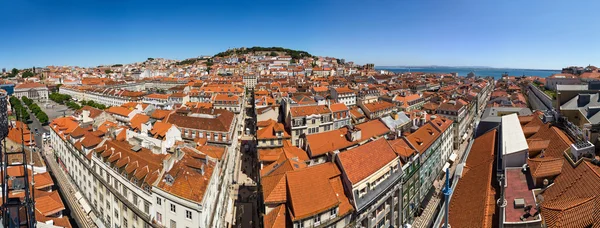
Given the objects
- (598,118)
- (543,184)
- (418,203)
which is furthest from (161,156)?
(598,118)

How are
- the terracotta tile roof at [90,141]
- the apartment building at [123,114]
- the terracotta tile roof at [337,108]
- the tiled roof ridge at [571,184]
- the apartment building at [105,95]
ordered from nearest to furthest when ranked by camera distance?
1. the tiled roof ridge at [571,184]
2. the terracotta tile roof at [90,141]
3. the terracotta tile roof at [337,108]
4. the apartment building at [123,114]
5. the apartment building at [105,95]

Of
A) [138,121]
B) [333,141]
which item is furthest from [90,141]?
[333,141]

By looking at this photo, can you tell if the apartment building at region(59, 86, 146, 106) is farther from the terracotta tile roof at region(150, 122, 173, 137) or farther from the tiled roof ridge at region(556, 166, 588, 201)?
the tiled roof ridge at region(556, 166, 588, 201)

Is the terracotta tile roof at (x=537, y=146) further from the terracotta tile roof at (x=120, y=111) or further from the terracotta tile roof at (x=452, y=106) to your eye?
the terracotta tile roof at (x=120, y=111)

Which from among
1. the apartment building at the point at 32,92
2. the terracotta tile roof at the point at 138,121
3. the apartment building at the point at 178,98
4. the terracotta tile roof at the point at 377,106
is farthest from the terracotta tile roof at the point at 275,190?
the apartment building at the point at 32,92

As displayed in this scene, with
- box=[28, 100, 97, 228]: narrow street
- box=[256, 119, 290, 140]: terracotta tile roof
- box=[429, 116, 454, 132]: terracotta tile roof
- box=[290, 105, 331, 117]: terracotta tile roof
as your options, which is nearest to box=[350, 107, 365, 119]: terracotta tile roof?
box=[290, 105, 331, 117]: terracotta tile roof

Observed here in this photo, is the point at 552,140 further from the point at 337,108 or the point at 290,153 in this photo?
the point at 337,108

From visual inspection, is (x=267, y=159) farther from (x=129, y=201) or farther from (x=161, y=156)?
(x=129, y=201)
